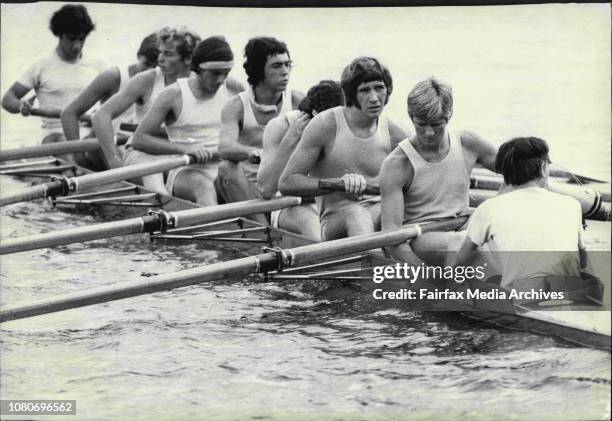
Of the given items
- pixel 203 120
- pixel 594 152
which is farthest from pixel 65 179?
pixel 594 152

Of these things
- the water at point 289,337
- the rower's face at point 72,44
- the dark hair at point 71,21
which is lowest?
the water at point 289,337

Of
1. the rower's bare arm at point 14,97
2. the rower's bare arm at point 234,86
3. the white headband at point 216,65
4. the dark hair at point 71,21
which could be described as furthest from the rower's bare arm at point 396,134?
the rower's bare arm at point 14,97

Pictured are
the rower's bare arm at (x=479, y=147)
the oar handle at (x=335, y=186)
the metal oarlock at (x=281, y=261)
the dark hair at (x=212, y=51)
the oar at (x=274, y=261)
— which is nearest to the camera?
the oar at (x=274, y=261)

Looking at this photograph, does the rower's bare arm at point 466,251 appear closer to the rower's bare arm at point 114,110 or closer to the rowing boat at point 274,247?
the rowing boat at point 274,247

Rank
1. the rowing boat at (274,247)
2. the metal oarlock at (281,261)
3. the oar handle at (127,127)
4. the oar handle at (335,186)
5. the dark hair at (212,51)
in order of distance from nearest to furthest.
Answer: the rowing boat at (274,247) → the metal oarlock at (281,261) → the oar handle at (335,186) → the dark hair at (212,51) → the oar handle at (127,127)

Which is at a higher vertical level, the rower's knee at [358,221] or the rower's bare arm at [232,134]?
the rower's bare arm at [232,134]

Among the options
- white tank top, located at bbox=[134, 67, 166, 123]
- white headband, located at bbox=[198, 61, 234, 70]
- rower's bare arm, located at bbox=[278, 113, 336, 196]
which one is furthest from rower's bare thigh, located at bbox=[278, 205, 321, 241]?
white tank top, located at bbox=[134, 67, 166, 123]

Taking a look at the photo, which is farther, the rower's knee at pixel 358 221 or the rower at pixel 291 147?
the rower at pixel 291 147

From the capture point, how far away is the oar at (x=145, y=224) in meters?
3.33

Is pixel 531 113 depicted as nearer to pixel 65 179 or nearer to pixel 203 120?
pixel 203 120

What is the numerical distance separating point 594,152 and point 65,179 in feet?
6.13

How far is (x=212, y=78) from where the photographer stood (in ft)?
13.8

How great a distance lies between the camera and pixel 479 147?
3258 millimetres

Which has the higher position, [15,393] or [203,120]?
[203,120]
